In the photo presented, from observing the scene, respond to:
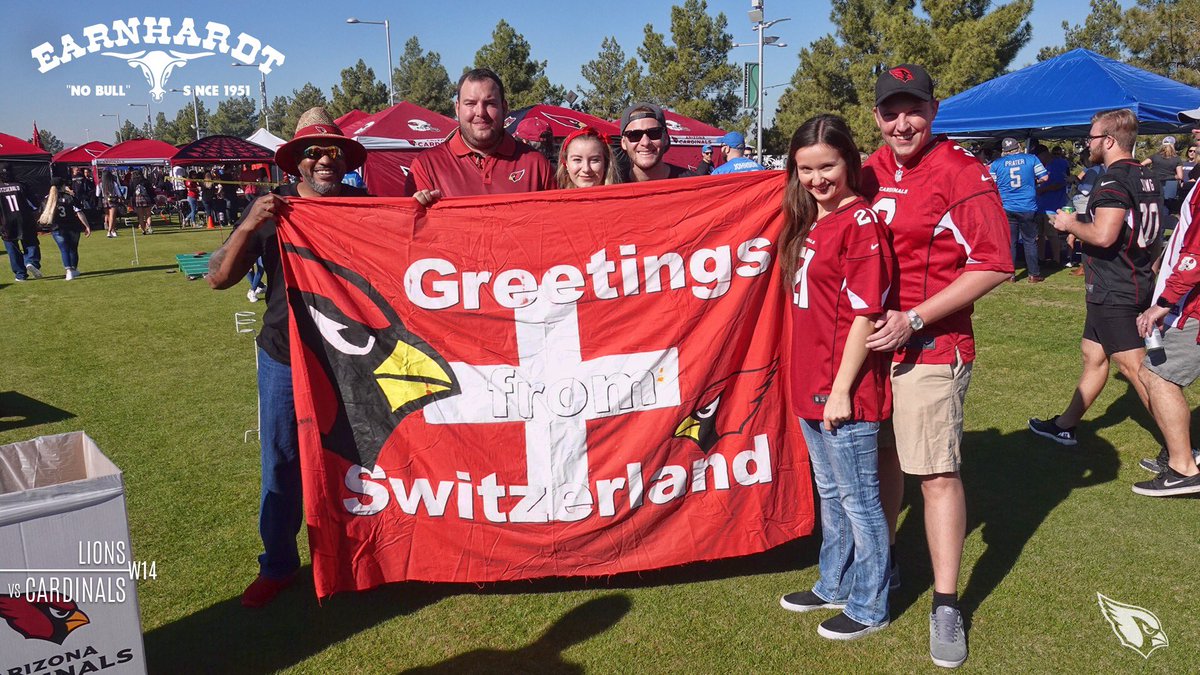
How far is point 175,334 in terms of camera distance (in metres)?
9.30

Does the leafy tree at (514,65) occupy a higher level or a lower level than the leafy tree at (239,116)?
lower

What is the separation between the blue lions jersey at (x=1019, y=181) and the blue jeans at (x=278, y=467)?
11.0m

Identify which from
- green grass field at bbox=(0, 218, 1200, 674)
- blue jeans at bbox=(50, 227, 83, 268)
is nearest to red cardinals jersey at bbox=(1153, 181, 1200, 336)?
green grass field at bbox=(0, 218, 1200, 674)

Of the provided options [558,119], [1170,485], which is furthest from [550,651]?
[558,119]

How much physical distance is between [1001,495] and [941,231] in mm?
2206

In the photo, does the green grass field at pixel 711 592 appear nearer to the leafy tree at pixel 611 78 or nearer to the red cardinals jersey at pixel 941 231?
the red cardinals jersey at pixel 941 231

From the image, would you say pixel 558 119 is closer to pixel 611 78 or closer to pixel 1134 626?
pixel 1134 626

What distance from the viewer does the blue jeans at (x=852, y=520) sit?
2898 mm

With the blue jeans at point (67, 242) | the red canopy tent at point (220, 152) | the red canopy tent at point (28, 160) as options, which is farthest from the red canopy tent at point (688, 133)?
the red canopy tent at point (28, 160)

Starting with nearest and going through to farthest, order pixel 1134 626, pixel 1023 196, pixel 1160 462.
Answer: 1. pixel 1134 626
2. pixel 1160 462
3. pixel 1023 196

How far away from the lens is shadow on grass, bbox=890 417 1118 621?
3.52 m

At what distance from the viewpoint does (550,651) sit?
3.06 meters

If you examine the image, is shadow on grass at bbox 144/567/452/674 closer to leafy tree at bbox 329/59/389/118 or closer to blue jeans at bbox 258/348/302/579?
blue jeans at bbox 258/348/302/579

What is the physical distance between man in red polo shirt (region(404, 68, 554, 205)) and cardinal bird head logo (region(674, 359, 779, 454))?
1237 millimetres
